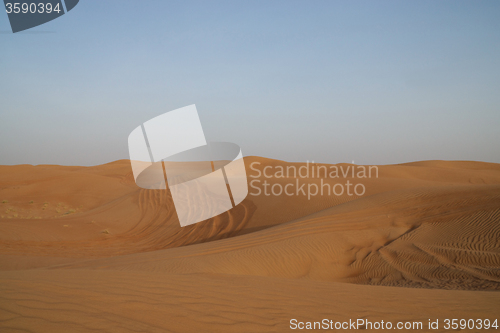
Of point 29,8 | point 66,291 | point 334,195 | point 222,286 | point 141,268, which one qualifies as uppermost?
point 29,8

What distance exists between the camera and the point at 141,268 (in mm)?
5859

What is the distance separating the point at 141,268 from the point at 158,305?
319 cm

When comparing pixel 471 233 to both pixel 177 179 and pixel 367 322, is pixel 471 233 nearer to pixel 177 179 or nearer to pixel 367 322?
pixel 367 322

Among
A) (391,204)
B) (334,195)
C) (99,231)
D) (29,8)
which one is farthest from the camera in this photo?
(334,195)

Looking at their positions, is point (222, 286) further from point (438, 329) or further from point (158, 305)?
point (438, 329)

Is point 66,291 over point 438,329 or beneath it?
over

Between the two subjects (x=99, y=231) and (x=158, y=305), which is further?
(x=99, y=231)

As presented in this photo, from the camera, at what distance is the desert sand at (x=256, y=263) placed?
2830mm

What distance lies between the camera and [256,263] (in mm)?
6793

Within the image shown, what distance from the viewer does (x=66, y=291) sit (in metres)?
3.09

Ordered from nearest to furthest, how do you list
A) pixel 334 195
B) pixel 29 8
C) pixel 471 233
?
pixel 471 233, pixel 29 8, pixel 334 195

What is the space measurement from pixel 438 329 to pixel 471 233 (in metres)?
5.62

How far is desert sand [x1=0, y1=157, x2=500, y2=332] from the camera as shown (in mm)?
2830

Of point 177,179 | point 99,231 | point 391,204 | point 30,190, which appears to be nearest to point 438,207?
point 391,204
